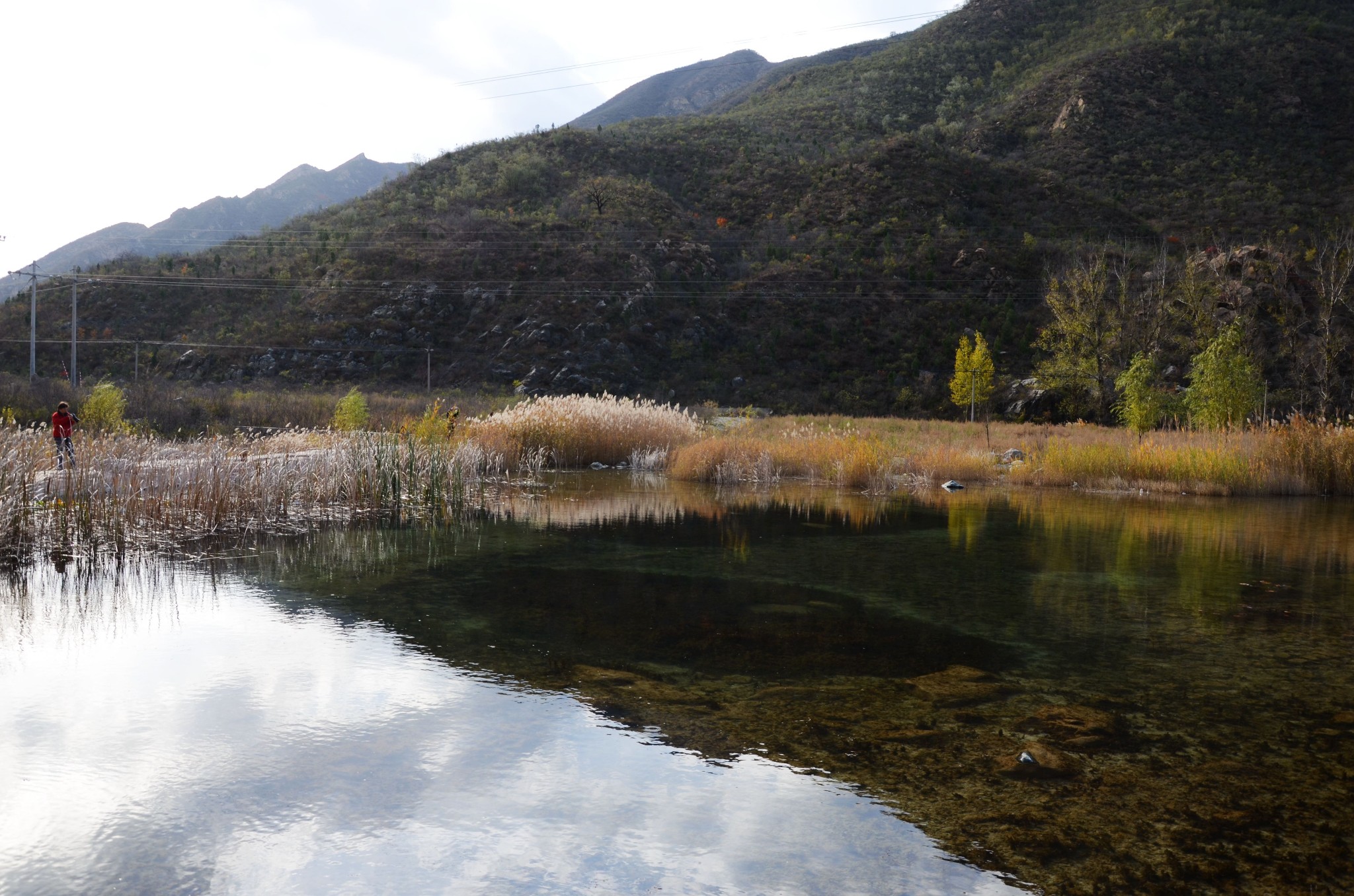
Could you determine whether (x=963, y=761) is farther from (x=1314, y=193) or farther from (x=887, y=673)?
(x=1314, y=193)

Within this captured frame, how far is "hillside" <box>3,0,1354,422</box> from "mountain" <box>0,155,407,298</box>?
219 ft

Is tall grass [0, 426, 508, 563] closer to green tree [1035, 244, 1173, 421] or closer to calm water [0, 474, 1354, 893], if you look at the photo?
calm water [0, 474, 1354, 893]

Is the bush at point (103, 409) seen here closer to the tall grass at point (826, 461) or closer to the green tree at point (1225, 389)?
the tall grass at point (826, 461)

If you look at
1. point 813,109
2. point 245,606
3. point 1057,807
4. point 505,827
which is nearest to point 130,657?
point 245,606

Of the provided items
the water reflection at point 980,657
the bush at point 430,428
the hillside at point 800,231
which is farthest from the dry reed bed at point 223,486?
the hillside at point 800,231

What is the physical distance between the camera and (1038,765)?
360cm

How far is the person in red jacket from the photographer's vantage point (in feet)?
27.5

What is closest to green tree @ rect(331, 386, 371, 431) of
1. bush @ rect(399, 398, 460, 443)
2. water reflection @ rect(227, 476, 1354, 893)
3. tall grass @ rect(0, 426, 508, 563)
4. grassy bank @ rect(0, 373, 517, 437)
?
grassy bank @ rect(0, 373, 517, 437)

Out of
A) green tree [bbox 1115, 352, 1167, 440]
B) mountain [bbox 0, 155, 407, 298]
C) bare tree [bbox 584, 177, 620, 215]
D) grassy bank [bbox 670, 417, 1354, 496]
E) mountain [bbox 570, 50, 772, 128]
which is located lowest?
grassy bank [bbox 670, 417, 1354, 496]

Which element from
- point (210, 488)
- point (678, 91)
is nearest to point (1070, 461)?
point (210, 488)

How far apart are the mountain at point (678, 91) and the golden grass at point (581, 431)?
9450cm

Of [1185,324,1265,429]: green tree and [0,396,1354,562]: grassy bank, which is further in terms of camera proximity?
[1185,324,1265,429]: green tree

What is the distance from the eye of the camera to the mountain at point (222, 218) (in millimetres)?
114375

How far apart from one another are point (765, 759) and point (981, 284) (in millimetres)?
40323
